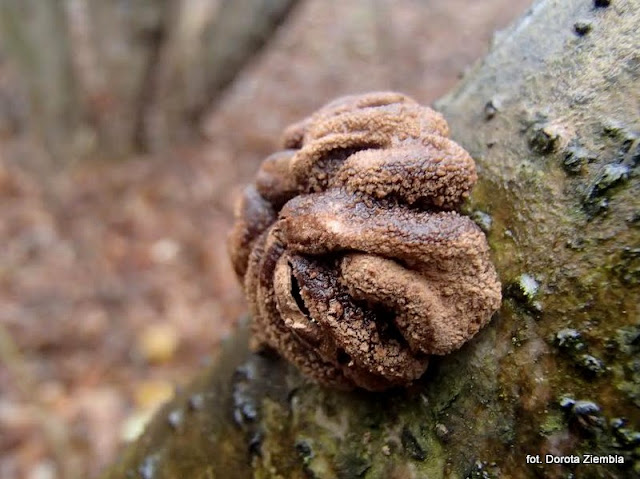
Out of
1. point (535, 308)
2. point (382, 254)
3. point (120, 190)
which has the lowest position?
point (535, 308)

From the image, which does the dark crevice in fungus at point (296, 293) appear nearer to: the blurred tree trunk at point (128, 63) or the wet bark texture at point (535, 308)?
the wet bark texture at point (535, 308)

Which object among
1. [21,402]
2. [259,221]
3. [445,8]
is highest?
[445,8]

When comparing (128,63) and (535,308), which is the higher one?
(128,63)

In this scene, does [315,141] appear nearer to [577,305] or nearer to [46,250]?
[577,305]

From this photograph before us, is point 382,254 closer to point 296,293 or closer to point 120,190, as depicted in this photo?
point 296,293

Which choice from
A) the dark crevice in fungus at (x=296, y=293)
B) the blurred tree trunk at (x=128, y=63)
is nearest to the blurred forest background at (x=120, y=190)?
the blurred tree trunk at (x=128, y=63)

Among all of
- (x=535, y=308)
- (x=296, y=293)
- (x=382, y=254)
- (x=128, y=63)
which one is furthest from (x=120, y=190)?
(x=535, y=308)

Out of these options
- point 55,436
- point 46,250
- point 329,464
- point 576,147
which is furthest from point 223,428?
point 46,250
